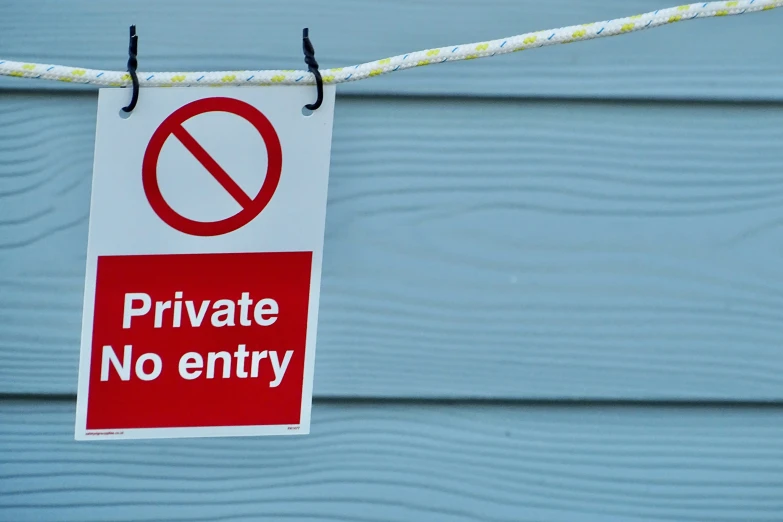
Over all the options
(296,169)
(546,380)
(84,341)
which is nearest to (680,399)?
(546,380)

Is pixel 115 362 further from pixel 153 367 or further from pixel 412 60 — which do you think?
pixel 412 60

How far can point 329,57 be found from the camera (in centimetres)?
53

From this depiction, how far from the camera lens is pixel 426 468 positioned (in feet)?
1.80

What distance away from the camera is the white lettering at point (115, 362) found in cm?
50

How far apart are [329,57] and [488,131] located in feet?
0.42

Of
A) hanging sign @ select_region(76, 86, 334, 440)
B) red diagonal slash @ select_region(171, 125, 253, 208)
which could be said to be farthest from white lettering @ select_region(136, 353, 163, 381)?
red diagonal slash @ select_region(171, 125, 253, 208)

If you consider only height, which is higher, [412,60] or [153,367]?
[412,60]

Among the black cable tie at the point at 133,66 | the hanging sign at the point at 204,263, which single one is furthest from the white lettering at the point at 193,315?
the black cable tie at the point at 133,66

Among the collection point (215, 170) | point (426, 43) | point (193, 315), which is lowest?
point (193, 315)

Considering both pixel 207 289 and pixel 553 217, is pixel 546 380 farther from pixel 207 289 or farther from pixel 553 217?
pixel 207 289

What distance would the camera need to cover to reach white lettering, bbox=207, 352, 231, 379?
0.51m

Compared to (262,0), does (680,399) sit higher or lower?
lower

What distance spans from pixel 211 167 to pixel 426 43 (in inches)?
7.1

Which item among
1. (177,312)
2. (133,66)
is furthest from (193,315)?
(133,66)
